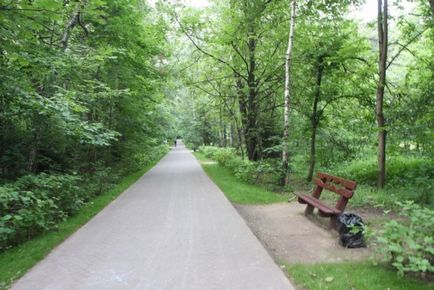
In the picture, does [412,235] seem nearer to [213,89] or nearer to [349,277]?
[349,277]

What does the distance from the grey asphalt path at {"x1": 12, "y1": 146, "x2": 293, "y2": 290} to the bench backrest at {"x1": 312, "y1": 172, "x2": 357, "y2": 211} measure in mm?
1844

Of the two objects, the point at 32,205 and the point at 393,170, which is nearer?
the point at 32,205

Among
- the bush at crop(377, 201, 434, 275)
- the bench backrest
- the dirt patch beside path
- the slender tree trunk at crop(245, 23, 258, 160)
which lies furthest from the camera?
the slender tree trunk at crop(245, 23, 258, 160)

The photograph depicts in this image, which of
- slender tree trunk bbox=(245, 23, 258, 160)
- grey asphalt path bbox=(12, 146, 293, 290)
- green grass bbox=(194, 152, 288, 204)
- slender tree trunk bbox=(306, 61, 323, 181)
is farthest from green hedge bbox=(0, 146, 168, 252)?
slender tree trunk bbox=(245, 23, 258, 160)

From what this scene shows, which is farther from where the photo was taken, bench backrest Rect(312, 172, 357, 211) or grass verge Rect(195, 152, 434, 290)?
bench backrest Rect(312, 172, 357, 211)

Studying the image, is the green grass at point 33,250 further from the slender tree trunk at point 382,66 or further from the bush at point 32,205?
the slender tree trunk at point 382,66

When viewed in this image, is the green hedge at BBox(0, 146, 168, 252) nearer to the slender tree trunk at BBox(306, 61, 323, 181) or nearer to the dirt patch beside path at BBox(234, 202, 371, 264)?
the dirt patch beside path at BBox(234, 202, 371, 264)

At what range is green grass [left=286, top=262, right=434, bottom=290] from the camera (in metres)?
3.40

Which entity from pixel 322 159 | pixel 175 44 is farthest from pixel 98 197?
pixel 175 44

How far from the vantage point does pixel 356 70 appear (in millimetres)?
10484

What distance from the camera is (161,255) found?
4617 mm

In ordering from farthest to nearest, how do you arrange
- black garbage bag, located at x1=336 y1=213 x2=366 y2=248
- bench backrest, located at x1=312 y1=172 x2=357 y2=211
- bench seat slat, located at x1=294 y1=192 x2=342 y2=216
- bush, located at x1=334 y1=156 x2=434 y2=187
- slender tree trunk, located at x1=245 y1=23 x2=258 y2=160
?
slender tree trunk, located at x1=245 y1=23 x2=258 y2=160, bush, located at x1=334 y1=156 x2=434 y2=187, bench backrest, located at x1=312 y1=172 x2=357 y2=211, bench seat slat, located at x1=294 y1=192 x2=342 y2=216, black garbage bag, located at x1=336 y1=213 x2=366 y2=248

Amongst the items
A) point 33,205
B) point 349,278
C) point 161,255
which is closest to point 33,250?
point 33,205

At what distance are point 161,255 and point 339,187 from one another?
3828 mm
